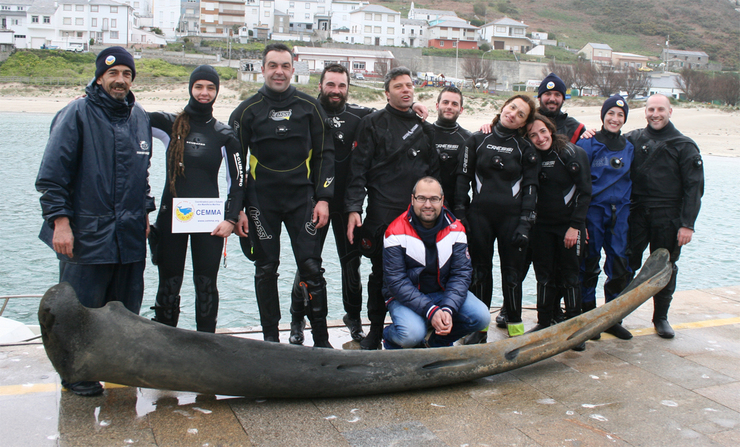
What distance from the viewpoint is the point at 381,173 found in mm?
4254

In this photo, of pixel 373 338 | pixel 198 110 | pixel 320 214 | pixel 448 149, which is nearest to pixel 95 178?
pixel 198 110

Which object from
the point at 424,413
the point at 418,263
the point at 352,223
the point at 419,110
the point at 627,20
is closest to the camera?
the point at 424,413

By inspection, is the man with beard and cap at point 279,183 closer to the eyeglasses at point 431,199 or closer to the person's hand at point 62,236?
the eyeglasses at point 431,199

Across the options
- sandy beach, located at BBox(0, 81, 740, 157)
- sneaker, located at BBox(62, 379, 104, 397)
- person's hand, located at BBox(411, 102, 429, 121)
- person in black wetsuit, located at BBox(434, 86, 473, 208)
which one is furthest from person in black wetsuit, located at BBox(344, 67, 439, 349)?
sandy beach, located at BBox(0, 81, 740, 157)

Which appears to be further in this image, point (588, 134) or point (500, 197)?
point (588, 134)

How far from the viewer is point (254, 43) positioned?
71.3 metres

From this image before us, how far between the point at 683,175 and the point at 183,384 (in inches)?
156

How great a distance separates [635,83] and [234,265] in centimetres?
5743

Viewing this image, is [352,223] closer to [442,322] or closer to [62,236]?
[442,322]

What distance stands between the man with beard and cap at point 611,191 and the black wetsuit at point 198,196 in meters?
2.73

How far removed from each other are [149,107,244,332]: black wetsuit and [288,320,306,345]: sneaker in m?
0.68

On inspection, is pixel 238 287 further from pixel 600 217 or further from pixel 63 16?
pixel 63 16

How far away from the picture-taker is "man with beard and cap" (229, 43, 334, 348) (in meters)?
3.94

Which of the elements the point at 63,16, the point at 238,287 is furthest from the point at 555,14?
the point at 238,287
